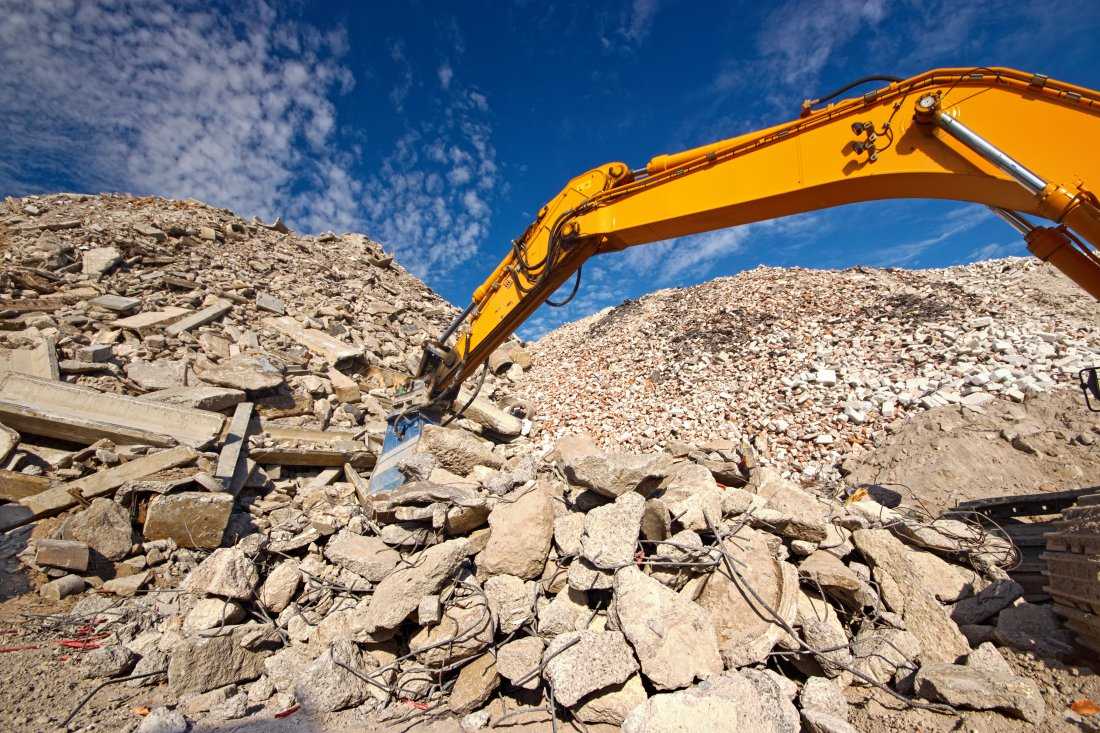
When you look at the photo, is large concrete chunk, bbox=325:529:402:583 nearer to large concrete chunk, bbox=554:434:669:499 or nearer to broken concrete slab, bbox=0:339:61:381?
large concrete chunk, bbox=554:434:669:499

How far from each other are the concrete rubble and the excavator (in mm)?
2010

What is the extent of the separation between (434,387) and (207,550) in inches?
116

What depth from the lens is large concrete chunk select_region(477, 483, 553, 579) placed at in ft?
11.0

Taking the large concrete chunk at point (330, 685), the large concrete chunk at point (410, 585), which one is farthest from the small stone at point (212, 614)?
the large concrete chunk at point (410, 585)

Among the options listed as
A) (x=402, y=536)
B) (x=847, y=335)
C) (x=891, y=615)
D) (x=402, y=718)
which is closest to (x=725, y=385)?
(x=847, y=335)

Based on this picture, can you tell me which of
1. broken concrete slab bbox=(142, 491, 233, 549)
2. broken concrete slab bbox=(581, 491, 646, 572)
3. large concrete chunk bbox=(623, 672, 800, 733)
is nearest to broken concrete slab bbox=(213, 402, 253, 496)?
broken concrete slab bbox=(142, 491, 233, 549)

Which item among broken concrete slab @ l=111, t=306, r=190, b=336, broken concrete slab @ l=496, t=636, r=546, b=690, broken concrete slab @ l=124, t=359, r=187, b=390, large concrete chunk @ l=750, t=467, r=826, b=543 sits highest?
broken concrete slab @ l=111, t=306, r=190, b=336

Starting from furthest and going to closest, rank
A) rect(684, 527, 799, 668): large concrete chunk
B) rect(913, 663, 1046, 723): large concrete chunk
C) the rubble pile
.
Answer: the rubble pile, rect(684, 527, 799, 668): large concrete chunk, rect(913, 663, 1046, 723): large concrete chunk

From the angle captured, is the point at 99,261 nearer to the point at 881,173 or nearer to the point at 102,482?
the point at 102,482

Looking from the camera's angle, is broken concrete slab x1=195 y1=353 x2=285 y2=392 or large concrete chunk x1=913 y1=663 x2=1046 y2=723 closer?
large concrete chunk x1=913 y1=663 x2=1046 y2=723

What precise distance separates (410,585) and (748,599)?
2.20 m

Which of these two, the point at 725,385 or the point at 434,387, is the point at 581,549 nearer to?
the point at 434,387

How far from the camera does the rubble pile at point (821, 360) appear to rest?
6840 millimetres

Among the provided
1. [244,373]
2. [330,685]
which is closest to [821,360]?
[330,685]
